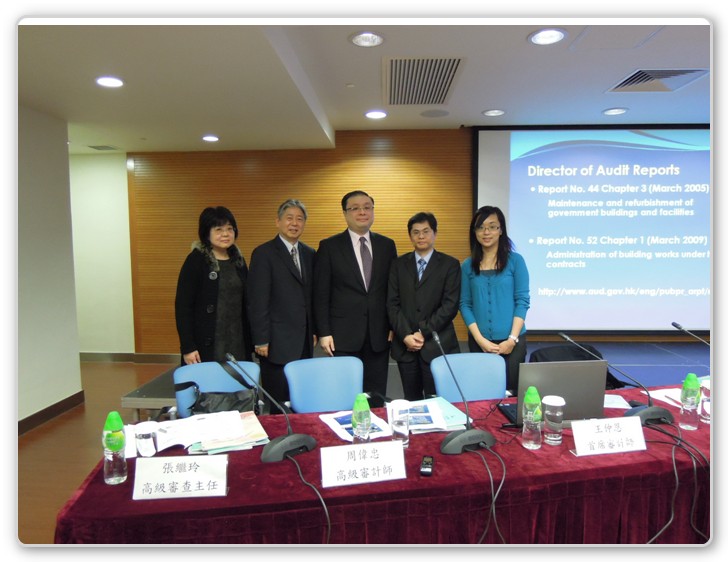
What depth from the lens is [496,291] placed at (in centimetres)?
264

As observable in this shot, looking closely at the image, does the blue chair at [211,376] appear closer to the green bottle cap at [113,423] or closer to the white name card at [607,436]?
the green bottle cap at [113,423]

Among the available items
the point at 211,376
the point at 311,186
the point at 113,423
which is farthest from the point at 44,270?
the point at 113,423

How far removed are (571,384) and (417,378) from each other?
1264mm

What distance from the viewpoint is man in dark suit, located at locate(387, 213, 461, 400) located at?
271 cm

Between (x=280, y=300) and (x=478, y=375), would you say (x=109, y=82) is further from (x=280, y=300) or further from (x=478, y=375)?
(x=478, y=375)

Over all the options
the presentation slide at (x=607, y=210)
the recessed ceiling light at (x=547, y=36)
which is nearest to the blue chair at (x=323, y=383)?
the recessed ceiling light at (x=547, y=36)

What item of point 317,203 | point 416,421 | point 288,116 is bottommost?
point 416,421

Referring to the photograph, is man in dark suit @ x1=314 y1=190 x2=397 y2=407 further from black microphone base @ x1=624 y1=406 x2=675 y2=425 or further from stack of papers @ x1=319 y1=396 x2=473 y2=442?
black microphone base @ x1=624 y1=406 x2=675 y2=425

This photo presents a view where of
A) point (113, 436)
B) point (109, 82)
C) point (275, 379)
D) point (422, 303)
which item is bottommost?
point (275, 379)

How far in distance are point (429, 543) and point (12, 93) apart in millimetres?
2039

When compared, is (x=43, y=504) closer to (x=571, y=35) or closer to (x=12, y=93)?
(x=12, y=93)

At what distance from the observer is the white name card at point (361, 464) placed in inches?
52.3
